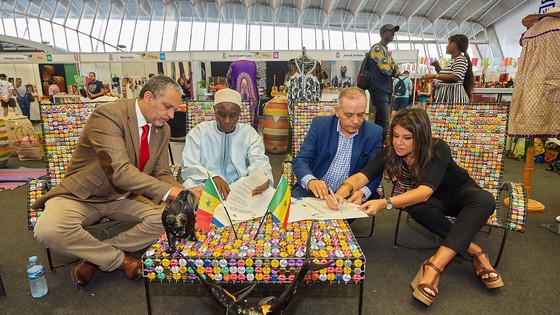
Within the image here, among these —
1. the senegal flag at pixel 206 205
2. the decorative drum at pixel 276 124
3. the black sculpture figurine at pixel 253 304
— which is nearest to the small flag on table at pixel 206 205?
the senegal flag at pixel 206 205

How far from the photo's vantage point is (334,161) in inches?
91.0

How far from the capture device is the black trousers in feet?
5.80

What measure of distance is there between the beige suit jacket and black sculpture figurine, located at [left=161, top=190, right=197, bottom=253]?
0.45 meters

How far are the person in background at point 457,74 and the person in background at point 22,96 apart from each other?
440 inches

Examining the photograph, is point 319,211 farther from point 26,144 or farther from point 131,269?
point 26,144

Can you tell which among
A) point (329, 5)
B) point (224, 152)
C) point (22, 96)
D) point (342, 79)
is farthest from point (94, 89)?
point (329, 5)

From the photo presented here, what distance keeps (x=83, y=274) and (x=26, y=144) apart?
192 inches

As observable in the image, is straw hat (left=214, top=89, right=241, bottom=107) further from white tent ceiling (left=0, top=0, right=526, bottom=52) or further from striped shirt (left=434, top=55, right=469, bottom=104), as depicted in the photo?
white tent ceiling (left=0, top=0, right=526, bottom=52)

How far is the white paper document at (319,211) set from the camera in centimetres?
160

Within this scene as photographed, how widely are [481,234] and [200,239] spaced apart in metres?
2.42

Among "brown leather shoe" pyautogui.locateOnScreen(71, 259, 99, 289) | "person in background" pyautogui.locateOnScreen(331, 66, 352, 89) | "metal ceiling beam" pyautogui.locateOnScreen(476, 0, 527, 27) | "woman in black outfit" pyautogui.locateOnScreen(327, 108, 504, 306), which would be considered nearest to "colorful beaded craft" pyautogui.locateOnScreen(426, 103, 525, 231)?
"woman in black outfit" pyautogui.locateOnScreen(327, 108, 504, 306)

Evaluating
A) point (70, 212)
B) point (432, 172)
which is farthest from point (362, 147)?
point (70, 212)

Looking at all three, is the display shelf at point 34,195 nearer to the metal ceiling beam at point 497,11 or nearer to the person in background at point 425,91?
the person in background at point 425,91

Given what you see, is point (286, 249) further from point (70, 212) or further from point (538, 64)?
point (538, 64)
